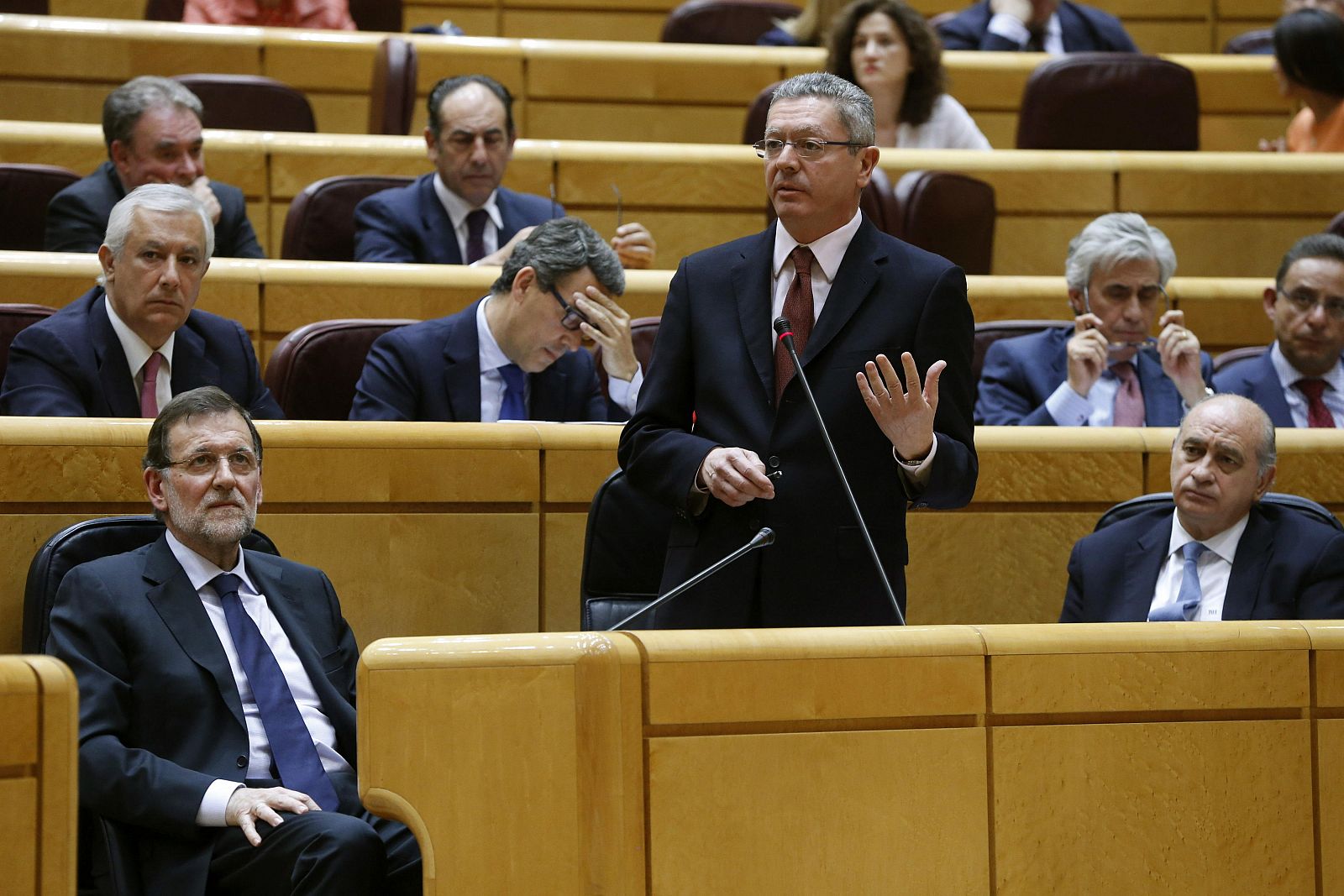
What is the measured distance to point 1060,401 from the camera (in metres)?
2.08

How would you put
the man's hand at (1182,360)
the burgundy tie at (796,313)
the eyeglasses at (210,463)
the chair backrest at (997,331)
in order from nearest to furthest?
1. the burgundy tie at (796,313)
2. the eyeglasses at (210,463)
3. the man's hand at (1182,360)
4. the chair backrest at (997,331)

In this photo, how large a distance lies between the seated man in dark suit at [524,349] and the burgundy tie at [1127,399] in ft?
1.96

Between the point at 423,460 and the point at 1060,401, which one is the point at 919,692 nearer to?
the point at 423,460

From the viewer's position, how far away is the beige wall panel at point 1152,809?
3.98 feet

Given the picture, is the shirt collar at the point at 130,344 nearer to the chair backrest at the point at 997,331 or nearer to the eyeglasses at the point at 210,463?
the eyeglasses at the point at 210,463

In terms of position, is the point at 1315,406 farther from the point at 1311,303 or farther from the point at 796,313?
the point at 796,313

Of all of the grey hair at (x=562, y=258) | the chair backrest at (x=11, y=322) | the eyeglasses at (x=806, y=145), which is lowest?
the chair backrest at (x=11, y=322)

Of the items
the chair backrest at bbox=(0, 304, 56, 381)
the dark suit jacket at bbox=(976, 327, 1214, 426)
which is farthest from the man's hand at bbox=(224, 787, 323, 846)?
the dark suit jacket at bbox=(976, 327, 1214, 426)

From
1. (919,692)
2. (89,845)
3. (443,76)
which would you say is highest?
(443,76)

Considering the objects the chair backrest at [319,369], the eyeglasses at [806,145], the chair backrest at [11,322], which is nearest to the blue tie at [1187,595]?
the eyeglasses at [806,145]

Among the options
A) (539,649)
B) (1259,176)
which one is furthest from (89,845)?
(1259,176)

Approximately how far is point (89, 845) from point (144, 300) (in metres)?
0.61

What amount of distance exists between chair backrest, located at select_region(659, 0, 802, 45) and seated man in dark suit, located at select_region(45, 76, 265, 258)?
1.43 metres

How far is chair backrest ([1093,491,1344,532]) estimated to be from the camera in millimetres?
1704
